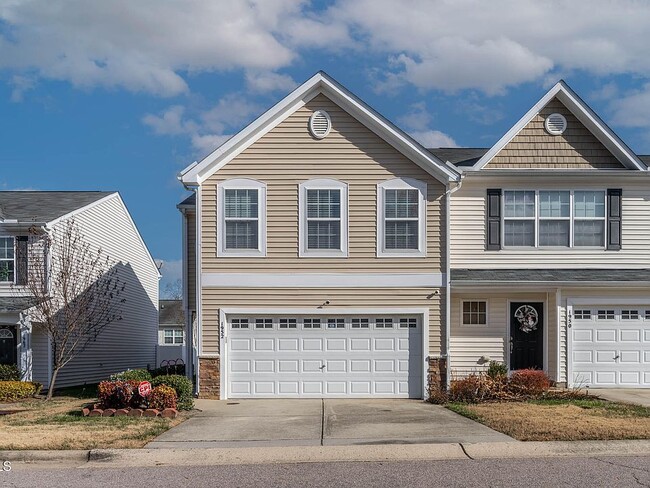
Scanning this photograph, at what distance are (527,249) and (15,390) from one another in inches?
575

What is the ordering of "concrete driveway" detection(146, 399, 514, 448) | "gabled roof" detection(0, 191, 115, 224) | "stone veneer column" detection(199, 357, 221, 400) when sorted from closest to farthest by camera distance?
"concrete driveway" detection(146, 399, 514, 448) < "stone veneer column" detection(199, 357, 221, 400) < "gabled roof" detection(0, 191, 115, 224)

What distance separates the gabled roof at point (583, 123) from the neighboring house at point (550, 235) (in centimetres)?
3

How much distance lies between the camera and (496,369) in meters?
19.4

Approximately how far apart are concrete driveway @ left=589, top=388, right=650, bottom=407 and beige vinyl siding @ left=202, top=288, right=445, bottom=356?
13.6 ft

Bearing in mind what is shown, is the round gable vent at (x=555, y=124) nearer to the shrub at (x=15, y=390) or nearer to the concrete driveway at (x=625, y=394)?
the concrete driveway at (x=625, y=394)

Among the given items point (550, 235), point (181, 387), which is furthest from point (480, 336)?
point (181, 387)

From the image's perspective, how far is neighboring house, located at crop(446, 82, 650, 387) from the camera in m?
20.0

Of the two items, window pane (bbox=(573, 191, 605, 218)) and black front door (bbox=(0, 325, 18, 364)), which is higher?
window pane (bbox=(573, 191, 605, 218))

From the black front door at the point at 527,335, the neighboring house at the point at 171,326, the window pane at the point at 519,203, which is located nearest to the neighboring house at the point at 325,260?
the black front door at the point at 527,335

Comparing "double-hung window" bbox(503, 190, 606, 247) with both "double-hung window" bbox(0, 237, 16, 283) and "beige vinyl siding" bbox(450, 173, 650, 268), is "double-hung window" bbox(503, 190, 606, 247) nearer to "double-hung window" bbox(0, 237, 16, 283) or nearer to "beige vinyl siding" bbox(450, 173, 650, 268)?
"beige vinyl siding" bbox(450, 173, 650, 268)

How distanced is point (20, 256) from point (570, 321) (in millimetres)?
16278

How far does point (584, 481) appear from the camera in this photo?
30.0 ft

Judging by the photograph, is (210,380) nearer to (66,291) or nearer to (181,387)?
(181,387)

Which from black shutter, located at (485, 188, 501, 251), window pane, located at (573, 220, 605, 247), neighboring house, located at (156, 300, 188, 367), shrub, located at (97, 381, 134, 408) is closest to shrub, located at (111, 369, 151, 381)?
shrub, located at (97, 381, 134, 408)
